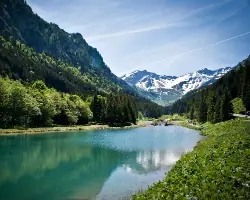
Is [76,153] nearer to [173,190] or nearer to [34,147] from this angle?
[34,147]

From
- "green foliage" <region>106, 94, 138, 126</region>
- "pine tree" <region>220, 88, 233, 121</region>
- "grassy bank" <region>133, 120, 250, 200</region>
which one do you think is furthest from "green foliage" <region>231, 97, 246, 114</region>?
"grassy bank" <region>133, 120, 250, 200</region>

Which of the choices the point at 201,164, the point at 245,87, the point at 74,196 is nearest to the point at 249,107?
the point at 245,87

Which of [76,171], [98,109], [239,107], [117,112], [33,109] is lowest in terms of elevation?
[76,171]

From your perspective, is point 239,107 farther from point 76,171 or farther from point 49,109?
point 76,171

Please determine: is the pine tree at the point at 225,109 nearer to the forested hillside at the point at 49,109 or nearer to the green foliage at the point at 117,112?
the green foliage at the point at 117,112

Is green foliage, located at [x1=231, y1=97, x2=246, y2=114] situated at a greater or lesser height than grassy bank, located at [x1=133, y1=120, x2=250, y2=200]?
greater

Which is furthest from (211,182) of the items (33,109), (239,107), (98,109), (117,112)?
(98,109)

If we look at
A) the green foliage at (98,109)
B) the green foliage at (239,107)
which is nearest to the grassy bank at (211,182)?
the green foliage at (239,107)

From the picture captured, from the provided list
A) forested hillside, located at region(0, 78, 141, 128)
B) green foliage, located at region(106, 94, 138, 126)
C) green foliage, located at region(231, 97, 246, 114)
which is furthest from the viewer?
green foliage, located at region(106, 94, 138, 126)

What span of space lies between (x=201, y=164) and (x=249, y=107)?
9575 centimetres

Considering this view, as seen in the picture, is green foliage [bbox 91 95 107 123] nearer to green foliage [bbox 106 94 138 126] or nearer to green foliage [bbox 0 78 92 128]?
green foliage [bbox 106 94 138 126]

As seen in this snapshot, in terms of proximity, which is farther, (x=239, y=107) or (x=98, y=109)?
(x=98, y=109)

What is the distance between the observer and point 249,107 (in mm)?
120250

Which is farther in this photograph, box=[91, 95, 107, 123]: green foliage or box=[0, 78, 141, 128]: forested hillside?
box=[91, 95, 107, 123]: green foliage
